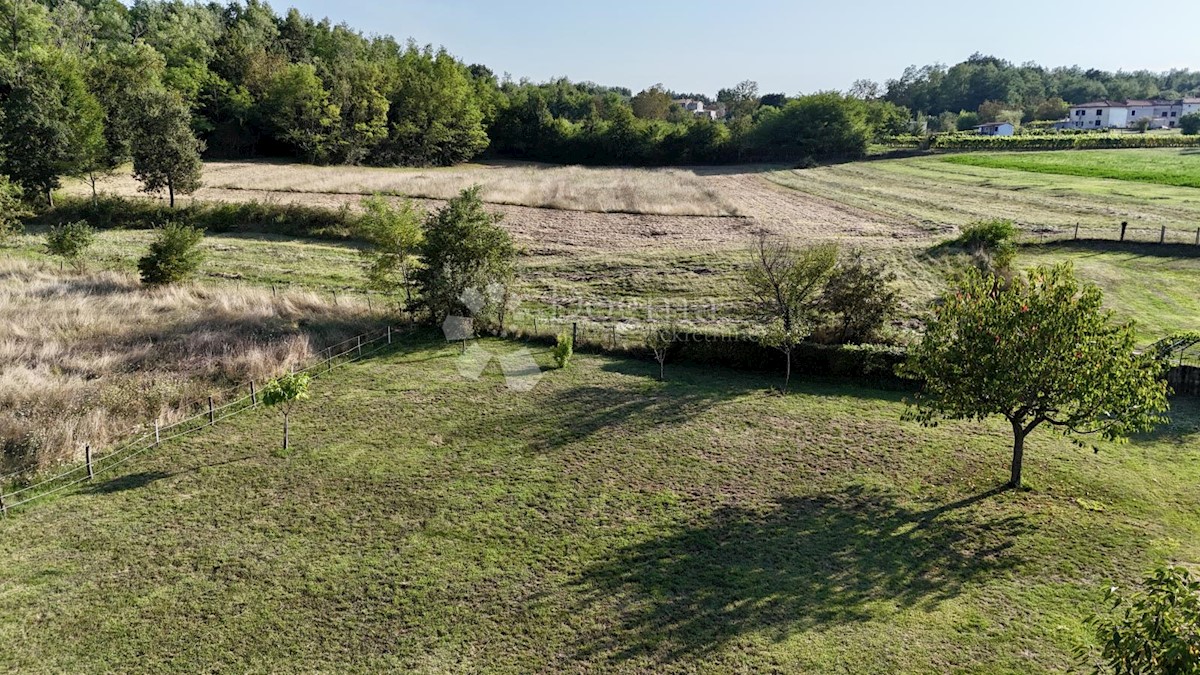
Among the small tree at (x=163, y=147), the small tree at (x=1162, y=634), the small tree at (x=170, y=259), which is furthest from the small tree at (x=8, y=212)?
the small tree at (x=1162, y=634)

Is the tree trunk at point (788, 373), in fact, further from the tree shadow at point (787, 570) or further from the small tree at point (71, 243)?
the small tree at point (71, 243)

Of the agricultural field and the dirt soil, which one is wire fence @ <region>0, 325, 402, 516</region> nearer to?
the dirt soil

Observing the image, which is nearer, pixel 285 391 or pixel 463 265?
pixel 285 391

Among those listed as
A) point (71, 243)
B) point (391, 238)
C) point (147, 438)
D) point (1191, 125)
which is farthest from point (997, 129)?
point (147, 438)

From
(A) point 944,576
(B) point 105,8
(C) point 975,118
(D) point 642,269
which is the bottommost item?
(A) point 944,576

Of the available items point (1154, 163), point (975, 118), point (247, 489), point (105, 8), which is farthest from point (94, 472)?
point (975, 118)

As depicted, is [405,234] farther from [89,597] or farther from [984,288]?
[984,288]

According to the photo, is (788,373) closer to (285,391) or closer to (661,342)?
(661,342)
